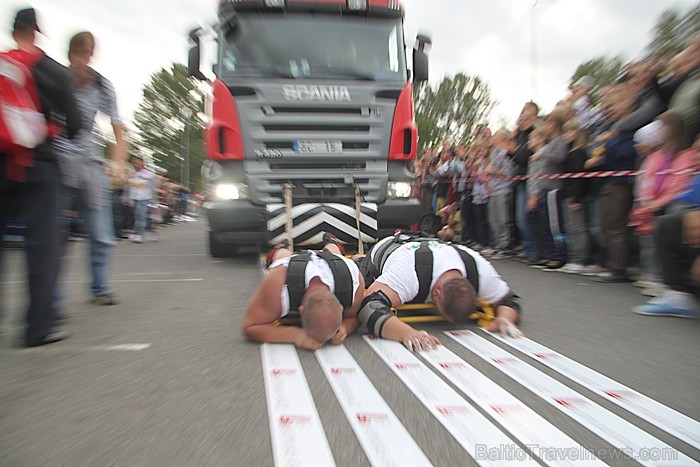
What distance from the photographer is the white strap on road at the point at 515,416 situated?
201cm

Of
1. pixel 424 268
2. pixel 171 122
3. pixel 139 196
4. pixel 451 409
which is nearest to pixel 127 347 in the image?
pixel 424 268

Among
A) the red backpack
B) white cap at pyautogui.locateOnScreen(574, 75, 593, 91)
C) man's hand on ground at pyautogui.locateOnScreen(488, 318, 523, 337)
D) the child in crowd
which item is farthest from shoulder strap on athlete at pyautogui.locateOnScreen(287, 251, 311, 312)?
the child in crowd

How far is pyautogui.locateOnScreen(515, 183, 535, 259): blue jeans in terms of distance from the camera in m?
7.97

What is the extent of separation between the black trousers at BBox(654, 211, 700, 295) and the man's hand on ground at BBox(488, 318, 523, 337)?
1.39 metres

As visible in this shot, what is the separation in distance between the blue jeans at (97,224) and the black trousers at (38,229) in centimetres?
100

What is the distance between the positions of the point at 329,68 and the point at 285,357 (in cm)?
441

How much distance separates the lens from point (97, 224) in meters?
4.68

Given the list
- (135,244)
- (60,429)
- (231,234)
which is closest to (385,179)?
(231,234)

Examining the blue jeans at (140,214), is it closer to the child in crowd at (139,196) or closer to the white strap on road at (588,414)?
the child in crowd at (139,196)

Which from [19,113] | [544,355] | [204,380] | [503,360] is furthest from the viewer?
[544,355]

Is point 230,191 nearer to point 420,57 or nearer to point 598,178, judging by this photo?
point 420,57

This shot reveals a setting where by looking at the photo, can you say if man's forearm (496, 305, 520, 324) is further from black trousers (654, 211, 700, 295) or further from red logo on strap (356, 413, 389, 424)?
red logo on strap (356, 413, 389, 424)

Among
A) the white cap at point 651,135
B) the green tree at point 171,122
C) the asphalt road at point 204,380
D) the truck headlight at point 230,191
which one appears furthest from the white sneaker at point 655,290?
the green tree at point 171,122

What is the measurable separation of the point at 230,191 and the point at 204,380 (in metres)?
4.12
